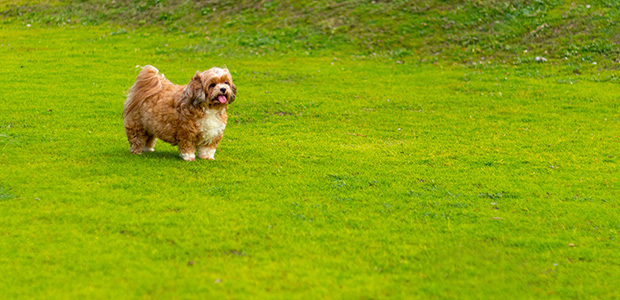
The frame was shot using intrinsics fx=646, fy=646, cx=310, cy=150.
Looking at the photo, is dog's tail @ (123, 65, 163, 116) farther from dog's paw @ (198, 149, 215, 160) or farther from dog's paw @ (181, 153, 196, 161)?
dog's paw @ (198, 149, 215, 160)

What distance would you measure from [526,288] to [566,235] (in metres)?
2.07

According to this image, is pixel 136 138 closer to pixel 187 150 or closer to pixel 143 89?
pixel 143 89

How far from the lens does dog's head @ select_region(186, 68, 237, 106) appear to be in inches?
470

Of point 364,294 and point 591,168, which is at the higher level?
point 364,294

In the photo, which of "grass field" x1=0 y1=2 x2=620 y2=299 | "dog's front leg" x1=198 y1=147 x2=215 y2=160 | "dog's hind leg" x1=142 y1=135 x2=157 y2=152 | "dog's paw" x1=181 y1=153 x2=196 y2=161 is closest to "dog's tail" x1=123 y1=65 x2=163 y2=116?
"dog's hind leg" x1=142 y1=135 x2=157 y2=152

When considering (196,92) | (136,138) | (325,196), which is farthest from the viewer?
(136,138)

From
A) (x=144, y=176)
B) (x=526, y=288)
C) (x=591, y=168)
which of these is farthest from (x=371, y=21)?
(x=526, y=288)

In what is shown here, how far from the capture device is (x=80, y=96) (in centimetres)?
1927

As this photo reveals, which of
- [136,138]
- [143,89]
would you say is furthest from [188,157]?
[143,89]

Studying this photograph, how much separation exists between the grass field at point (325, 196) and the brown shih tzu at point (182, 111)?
472 millimetres

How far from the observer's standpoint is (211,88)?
12.0 meters

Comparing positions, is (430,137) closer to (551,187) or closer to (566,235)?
(551,187)

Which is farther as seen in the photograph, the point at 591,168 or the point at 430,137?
the point at 430,137

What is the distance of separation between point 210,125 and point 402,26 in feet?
59.9
